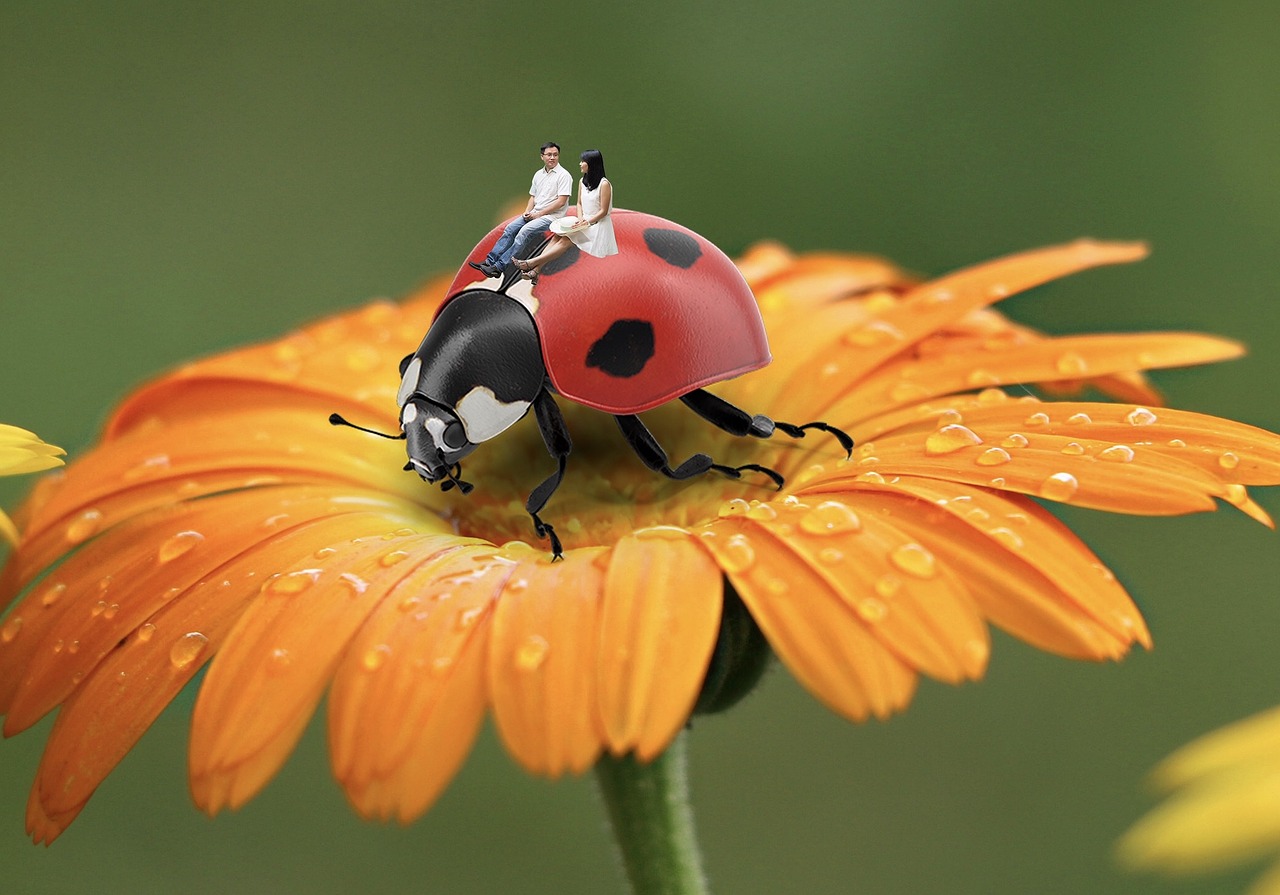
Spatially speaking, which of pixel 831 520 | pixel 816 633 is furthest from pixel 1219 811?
pixel 831 520

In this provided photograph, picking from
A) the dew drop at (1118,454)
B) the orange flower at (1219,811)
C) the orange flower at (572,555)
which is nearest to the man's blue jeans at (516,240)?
the orange flower at (572,555)

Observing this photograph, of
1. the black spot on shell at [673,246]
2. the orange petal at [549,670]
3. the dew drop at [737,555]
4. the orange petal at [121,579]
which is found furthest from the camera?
the black spot on shell at [673,246]

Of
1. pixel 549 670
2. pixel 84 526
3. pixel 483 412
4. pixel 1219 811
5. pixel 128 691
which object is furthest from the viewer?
pixel 84 526

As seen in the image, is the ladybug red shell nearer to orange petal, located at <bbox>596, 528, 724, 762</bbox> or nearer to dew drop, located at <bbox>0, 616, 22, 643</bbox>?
orange petal, located at <bbox>596, 528, 724, 762</bbox>

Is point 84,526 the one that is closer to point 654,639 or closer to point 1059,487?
point 654,639

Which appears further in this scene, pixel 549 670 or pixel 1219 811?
pixel 549 670

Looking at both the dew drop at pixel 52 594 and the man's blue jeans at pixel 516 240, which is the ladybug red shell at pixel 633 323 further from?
the dew drop at pixel 52 594

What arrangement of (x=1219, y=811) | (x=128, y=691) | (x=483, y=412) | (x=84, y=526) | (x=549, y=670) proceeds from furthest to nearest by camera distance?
(x=84, y=526)
(x=483, y=412)
(x=128, y=691)
(x=549, y=670)
(x=1219, y=811)

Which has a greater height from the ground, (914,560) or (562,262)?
(562,262)
